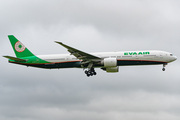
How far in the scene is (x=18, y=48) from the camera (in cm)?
6203

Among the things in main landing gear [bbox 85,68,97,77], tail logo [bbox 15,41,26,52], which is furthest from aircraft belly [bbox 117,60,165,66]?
tail logo [bbox 15,41,26,52]

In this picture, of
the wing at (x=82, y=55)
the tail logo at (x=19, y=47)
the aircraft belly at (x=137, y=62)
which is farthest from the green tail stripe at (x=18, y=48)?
the aircraft belly at (x=137, y=62)

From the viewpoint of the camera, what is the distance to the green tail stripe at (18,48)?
201 feet

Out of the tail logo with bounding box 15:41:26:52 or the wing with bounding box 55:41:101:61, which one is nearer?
the wing with bounding box 55:41:101:61

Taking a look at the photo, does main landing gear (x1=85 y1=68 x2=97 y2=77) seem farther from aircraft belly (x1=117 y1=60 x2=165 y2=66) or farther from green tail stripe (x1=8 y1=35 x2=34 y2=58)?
green tail stripe (x1=8 y1=35 x2=34 y2=58)

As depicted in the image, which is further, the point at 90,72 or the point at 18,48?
the point at 18,48

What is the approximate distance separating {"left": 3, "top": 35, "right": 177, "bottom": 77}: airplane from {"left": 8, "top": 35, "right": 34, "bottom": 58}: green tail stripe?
0.26m

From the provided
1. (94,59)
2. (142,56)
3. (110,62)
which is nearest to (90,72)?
(94,59)

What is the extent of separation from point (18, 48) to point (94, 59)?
15.8 m

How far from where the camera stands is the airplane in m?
55.3

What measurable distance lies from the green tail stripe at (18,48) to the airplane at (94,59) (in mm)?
264

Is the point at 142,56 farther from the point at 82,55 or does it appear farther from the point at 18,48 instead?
the point at 18,48

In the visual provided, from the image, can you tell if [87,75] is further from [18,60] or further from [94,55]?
[18,60]

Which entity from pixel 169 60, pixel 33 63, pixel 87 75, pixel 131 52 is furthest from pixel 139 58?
pixel 33 63
